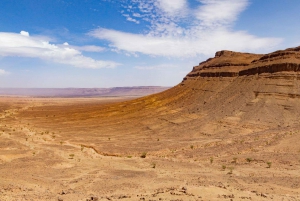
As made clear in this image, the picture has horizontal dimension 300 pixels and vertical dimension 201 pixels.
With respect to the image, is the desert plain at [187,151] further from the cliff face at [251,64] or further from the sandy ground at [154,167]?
the cliff face at [251,64]

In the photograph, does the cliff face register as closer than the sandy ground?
No

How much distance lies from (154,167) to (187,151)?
528 centimetres

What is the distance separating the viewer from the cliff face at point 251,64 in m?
36.9

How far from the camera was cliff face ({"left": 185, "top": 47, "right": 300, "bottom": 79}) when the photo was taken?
1454 inches

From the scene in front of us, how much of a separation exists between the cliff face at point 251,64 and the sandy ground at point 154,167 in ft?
44.8

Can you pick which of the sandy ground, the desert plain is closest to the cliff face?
the desert plain

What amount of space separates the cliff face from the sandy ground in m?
13.6

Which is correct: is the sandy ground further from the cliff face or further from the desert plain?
the cliff face

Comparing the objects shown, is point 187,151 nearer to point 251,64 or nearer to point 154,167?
point 154,167

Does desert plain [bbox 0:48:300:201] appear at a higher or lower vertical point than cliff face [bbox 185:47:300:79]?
lower

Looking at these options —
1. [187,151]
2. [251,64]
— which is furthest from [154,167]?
[251,64]

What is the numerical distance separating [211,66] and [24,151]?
42770 mm

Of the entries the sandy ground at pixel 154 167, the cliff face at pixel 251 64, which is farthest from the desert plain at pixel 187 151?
the cliff face at pixel 251 64

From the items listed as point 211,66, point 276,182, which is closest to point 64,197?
point 276,182
